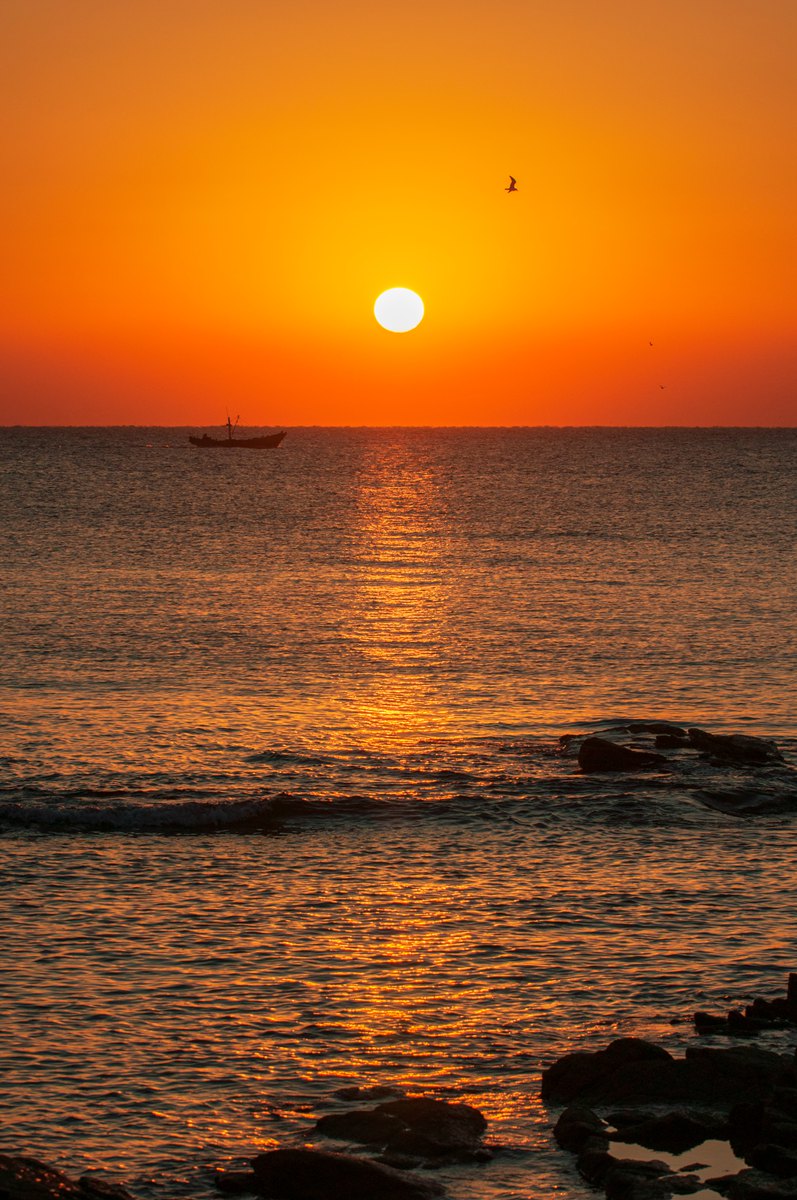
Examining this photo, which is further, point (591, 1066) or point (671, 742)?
point (671, 742)

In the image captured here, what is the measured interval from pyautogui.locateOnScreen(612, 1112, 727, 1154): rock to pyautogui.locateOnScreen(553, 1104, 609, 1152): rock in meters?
0.21

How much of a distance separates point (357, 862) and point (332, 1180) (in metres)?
12.8

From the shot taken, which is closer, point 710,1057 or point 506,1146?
point 506,1146

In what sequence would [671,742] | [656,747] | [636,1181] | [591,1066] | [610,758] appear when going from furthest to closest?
[671,742]
[656,747]
[610,758]
[591,1066]
[636,1181]

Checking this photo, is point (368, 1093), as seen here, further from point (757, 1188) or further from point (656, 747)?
point (656, 747)

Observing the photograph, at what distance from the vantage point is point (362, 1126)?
51.5 ft

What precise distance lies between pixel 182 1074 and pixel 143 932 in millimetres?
5133

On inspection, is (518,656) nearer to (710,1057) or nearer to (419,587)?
(419,587)

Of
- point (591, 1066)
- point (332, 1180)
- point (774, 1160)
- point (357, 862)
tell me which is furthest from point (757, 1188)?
point (357, 862)

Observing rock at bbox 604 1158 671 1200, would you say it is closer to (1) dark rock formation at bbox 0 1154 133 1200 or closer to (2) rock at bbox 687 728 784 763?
(1) dark rock formation at bbox 0 1154 133 1200

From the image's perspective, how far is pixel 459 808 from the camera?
31094mm

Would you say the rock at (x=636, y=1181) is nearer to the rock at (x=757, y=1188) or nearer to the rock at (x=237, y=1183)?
the rock at (x=757, y=1188)

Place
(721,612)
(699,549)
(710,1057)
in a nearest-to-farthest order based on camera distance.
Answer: (710,1057) < (721,612) < (699,549)

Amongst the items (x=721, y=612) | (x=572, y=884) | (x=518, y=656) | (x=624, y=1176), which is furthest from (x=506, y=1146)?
(x=721, y=612)
